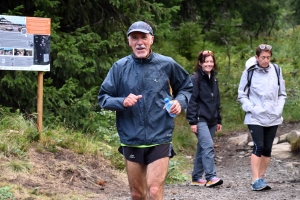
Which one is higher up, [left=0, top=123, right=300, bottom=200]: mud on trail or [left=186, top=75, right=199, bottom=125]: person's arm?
[left=186, top=75, right=199, bottom=125]: person's arm

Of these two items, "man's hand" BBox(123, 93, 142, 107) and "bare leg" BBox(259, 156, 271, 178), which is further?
"bare leg" BBox(259, 156, 271, 178)

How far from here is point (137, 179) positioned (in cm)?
503

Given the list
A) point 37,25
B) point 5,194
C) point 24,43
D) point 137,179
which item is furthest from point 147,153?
point 37,25

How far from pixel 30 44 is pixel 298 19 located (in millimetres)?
22338

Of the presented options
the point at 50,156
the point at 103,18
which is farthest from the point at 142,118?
the point at 103,18

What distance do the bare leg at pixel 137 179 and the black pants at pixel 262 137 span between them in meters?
3.23

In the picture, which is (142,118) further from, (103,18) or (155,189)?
(103,18)

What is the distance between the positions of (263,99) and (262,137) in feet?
1.73

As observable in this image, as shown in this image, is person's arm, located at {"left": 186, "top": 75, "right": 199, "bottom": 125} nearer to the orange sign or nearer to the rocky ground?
the rocky ground

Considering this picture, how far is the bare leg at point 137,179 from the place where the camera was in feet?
16.5

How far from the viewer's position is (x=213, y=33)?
1888 cm

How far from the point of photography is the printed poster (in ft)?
28.7

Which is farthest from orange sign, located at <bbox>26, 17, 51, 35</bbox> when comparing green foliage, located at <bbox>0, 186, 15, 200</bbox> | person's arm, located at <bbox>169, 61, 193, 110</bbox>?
person's arm, located at <bbox>169, 61, 193, 110</bbox>

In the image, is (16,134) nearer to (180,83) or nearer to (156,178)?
(180,83)
